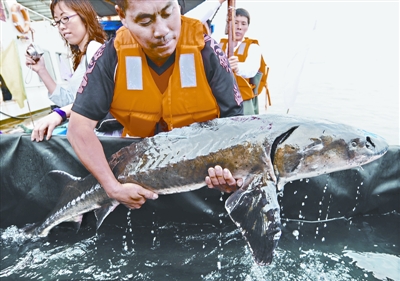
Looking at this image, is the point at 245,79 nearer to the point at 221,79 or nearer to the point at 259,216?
the point at 221,79

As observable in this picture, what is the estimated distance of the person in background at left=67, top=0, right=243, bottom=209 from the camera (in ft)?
7.54

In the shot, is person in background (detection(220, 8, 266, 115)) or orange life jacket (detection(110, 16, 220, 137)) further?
person in background (detection(220, 8, 266, 115))

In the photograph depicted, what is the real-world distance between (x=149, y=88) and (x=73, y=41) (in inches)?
54.5

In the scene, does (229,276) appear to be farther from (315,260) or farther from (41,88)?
(41,88)

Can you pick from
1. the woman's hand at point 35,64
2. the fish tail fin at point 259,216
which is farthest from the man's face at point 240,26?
the fish tail fin at point 259,216

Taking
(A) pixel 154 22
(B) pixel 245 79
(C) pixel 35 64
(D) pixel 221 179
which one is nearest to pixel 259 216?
(D) pixel 221 179

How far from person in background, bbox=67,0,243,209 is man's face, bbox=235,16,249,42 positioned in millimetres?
3631

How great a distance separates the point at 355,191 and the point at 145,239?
2.00 meters

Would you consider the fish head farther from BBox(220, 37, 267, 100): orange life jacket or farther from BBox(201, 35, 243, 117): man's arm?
BBox(220, 37, 267, 100): orange life jacket

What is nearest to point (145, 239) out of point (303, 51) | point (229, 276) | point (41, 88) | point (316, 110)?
point (229, 276)

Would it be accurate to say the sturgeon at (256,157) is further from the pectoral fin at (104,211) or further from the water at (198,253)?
the water at (198,253)

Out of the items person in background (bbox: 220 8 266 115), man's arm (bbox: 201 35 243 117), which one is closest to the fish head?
man's arm (bbox: 201 35 243 117)

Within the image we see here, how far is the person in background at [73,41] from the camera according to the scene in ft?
9.84

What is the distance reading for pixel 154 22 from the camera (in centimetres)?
199
